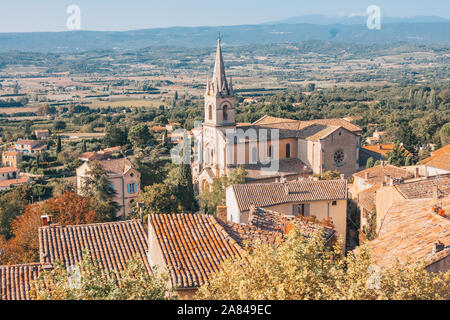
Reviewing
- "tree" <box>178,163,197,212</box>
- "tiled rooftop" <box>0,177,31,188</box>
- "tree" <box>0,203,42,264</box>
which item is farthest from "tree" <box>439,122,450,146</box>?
"tiled rooftop" <box>0,177,31,188</box>

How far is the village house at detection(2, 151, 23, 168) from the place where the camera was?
5647 centimetres

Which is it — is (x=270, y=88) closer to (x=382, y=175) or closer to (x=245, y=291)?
(x=382, y=175)

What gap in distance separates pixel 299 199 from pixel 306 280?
42.0 ft

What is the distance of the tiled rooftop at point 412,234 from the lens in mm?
9672

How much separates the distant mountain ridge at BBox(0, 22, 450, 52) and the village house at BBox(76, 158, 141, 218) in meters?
25.5

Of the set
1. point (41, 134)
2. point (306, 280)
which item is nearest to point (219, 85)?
point (306, 280)

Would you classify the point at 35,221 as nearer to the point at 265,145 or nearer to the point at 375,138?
the point at 265,145

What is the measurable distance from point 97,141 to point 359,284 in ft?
211

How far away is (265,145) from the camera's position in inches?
1441

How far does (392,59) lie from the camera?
16850 cm

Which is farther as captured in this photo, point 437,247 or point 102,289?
point 437,247

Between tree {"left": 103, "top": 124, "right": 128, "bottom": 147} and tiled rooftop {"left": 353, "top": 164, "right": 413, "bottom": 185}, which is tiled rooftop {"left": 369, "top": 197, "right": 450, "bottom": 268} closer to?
tiled rooftop {"left": 353, "top": 164, "right": 413, "bottom": 185}
